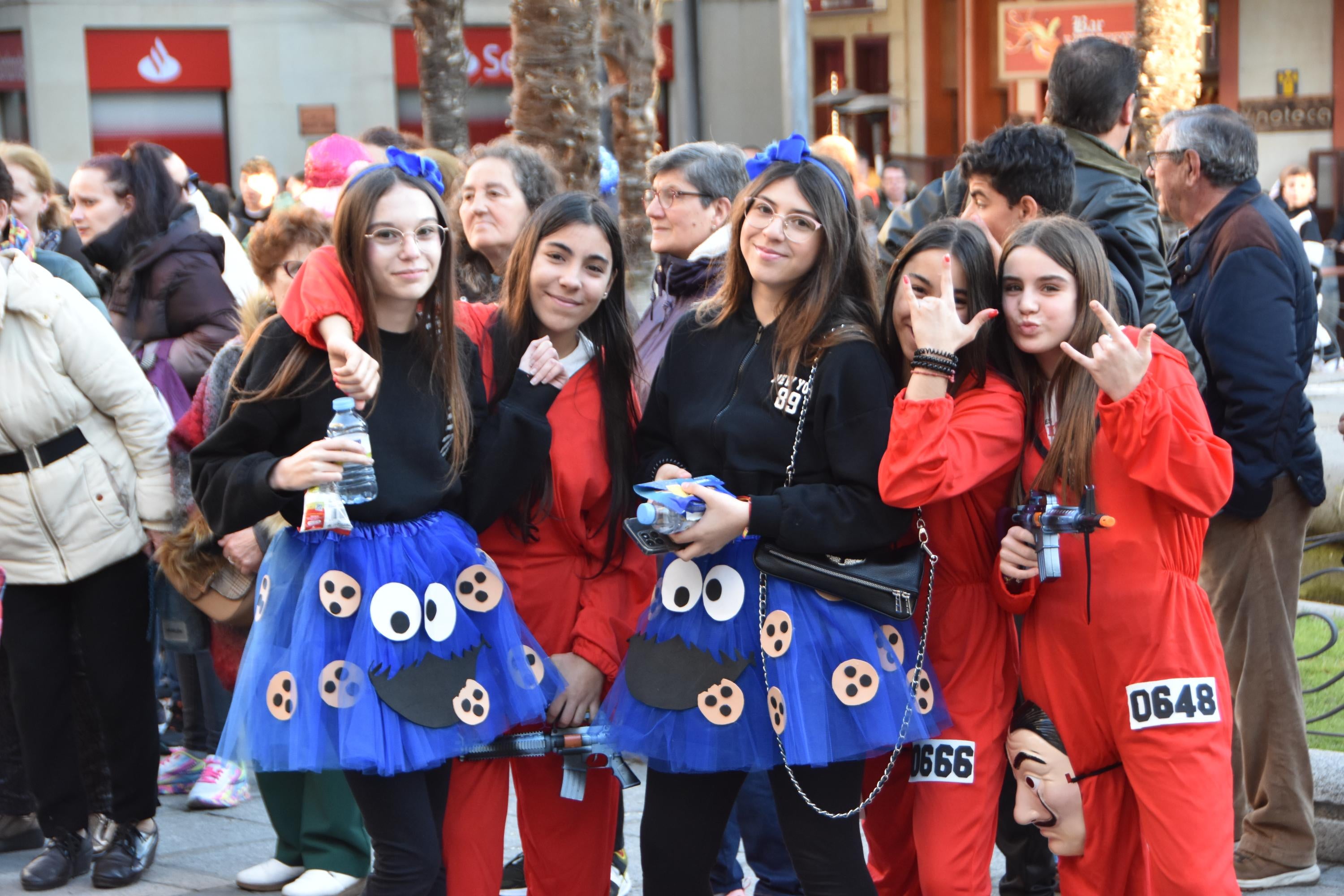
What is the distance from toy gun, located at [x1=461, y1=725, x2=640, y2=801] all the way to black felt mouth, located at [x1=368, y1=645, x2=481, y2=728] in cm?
18

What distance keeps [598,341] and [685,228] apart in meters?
0.85

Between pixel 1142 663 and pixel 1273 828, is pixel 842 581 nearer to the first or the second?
pixel 1142 663

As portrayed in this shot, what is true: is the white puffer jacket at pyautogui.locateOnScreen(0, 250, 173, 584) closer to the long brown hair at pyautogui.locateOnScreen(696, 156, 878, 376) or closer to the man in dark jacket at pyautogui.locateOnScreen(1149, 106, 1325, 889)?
the long brown hair at pyautogui.locateOnScreen(696, 156, 878, 376)

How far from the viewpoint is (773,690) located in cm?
314

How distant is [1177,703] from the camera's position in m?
3.15

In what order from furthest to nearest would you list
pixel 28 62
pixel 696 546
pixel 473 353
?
pixel 28 62 < pixel 473 353 < pixel 696 546

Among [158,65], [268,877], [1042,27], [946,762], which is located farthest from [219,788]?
[1042,27]

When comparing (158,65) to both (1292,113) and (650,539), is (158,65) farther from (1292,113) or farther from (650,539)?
(650,539)

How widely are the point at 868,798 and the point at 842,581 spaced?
1.78ft

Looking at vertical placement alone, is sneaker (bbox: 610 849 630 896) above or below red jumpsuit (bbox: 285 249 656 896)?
below

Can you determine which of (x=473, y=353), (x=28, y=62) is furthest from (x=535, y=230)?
(x=28, y=62)

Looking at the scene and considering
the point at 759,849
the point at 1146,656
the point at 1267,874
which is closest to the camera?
the point at 1146,656

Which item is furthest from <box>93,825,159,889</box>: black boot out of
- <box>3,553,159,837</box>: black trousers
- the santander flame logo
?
the santander flame logo

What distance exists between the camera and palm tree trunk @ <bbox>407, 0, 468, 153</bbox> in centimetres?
1174
